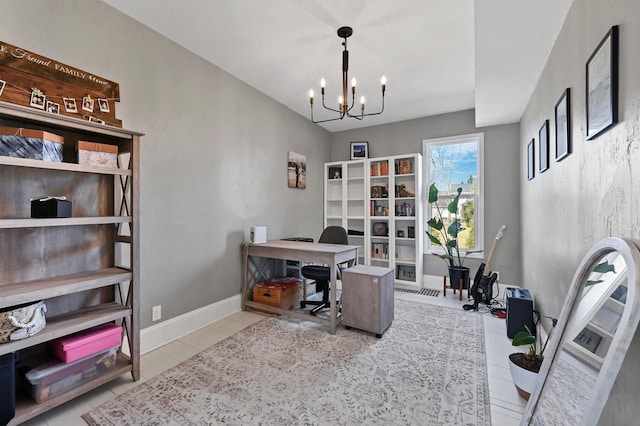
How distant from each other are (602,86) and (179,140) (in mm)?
2941

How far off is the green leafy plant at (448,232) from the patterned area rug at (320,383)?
1446 mm

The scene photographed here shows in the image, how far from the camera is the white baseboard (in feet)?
7.94

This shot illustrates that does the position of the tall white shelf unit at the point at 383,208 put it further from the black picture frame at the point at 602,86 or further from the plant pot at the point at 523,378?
the black picture frame at the point at 602,86

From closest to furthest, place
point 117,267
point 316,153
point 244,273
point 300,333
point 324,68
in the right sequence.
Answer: point 117,267 < point 300,333 < point 324,68 < point 244,273 < point 316,153

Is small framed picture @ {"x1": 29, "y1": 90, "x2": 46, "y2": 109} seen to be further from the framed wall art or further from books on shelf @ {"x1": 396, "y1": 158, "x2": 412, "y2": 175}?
books on shelf @ {"x1": 396, "y1": 158, "x2": 412, "y2": 175}

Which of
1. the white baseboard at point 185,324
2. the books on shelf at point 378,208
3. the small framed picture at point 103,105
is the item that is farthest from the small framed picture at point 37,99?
the books on shelf at point 378,208

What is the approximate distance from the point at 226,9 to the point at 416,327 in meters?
3.31

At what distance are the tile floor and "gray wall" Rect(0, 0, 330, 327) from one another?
30 centimetres

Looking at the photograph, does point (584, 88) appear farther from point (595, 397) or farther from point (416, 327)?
point (416, 327)

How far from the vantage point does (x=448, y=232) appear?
408 cm

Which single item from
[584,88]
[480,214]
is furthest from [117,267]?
[480,214]

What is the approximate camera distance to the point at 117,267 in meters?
2.10

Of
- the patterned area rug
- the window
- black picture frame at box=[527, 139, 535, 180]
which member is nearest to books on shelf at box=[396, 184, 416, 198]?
the window

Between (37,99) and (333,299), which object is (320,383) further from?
(37,99)
